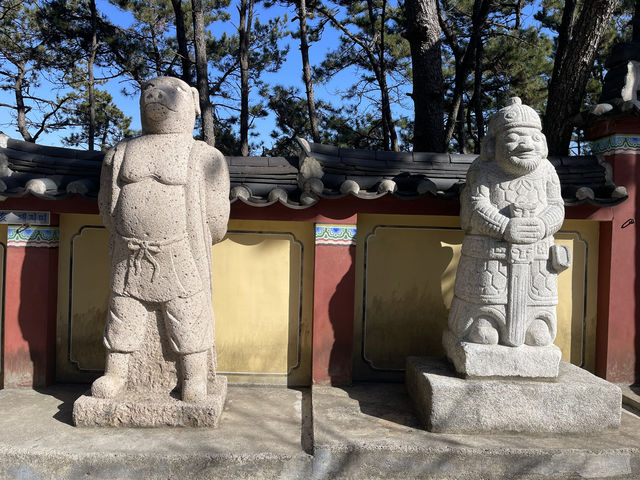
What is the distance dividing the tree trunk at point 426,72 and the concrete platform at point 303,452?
17.7 feet

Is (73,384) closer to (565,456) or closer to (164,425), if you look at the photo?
(164,425)

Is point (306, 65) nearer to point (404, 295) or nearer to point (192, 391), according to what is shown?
point (404, 295)

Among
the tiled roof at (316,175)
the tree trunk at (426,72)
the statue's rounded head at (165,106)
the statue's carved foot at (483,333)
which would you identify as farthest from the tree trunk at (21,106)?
the statue's carved foot at (483,333)

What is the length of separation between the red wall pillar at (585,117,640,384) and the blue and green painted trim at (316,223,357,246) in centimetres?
306

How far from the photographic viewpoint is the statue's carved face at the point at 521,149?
14.2ft

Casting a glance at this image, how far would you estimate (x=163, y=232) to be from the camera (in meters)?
4.10

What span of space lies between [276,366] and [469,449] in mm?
2440

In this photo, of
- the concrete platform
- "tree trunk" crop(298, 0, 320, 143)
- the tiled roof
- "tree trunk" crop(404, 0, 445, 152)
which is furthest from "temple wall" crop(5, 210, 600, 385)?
"tree trunk" crop(298, 0, 320, 143)

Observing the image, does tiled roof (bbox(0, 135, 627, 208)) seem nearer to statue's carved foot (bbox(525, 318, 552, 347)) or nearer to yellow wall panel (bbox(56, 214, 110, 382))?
yellow wall panel (bbox(56, 214, 110, 382))

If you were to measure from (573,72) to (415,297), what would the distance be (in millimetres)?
4714

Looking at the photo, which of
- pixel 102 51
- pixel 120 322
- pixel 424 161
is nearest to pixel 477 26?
pixel 424 161

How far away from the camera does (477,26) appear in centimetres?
1043

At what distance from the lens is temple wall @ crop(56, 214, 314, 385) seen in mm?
5527

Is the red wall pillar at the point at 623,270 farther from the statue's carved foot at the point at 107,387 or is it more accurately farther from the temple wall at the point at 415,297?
the statue's carved foot at the point at 107,387
